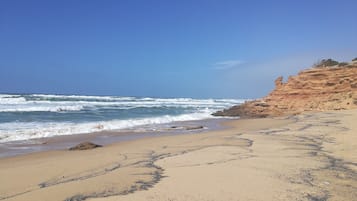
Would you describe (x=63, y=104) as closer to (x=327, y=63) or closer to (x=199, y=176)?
(x=327, y=63)

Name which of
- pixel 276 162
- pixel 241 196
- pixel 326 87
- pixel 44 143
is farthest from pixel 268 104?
pixel 241 196

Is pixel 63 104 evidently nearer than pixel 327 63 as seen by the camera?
No

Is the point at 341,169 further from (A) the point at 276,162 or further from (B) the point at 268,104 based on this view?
(B) the point at 268,104

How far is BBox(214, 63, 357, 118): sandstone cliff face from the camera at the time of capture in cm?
2214

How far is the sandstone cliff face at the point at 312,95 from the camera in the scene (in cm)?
2214

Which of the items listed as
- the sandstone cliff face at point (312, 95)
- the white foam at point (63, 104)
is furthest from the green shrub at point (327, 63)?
the white foam at point (63, 104)

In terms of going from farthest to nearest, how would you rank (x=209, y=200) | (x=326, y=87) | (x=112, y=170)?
(x=326, y=87) < (x=112, y=170) < (x=209, y=200)

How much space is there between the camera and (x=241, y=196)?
390 centimetres

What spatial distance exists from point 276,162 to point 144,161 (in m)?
2.45

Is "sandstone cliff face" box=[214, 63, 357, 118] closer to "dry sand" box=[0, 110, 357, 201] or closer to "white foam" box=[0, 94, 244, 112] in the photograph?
"white foam" box=[0, 94, 244, 112]

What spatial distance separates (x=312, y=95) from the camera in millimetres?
23797

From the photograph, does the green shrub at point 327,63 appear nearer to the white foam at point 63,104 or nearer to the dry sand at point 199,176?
the white foam at point 63,104

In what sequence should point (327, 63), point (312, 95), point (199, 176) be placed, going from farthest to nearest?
1. point (327, 63)
2. point (312, 95)
3. point (199, 176)

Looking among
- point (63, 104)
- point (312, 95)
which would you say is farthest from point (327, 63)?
point (63, 104)
